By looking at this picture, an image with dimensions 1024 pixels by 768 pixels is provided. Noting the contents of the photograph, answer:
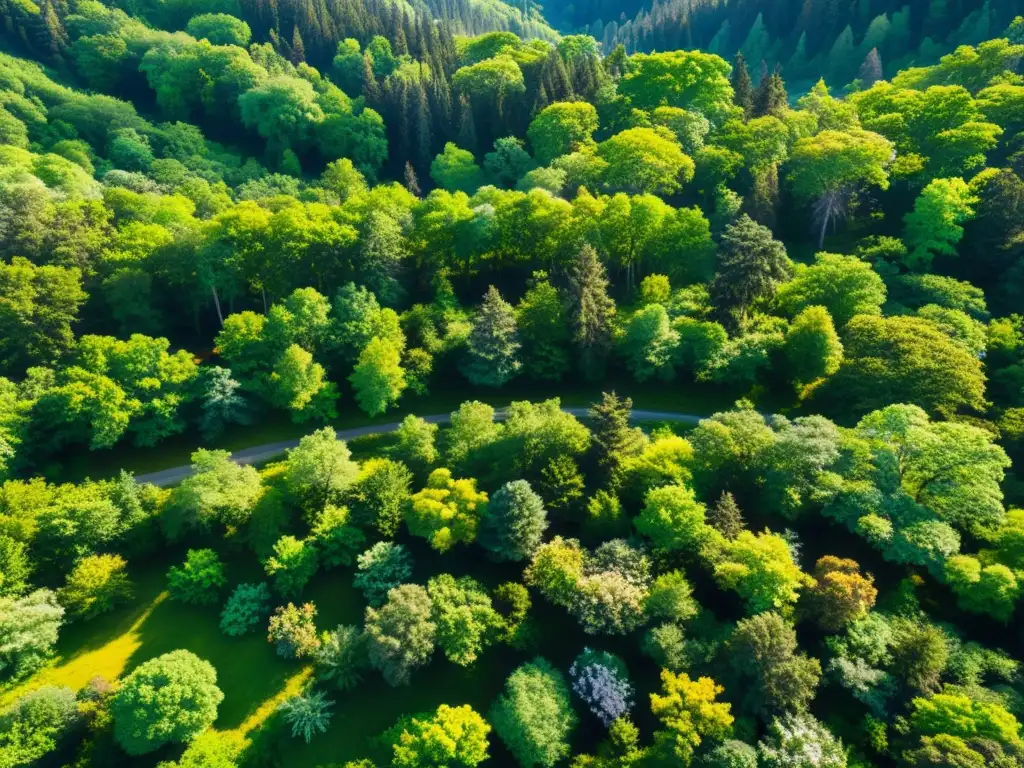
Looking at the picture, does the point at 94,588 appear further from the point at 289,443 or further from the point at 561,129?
the point at 561,129

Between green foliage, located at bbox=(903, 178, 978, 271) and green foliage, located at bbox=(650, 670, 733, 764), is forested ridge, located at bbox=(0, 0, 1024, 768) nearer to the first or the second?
green foliage, located at bbox=(650, 670, 733, 764)

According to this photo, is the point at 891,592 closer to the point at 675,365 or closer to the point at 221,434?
the point at 675,365

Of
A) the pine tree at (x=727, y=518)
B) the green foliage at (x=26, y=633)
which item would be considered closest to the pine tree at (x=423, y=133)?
the pine tree at (x=727, y=518)

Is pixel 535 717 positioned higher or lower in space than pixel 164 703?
higher

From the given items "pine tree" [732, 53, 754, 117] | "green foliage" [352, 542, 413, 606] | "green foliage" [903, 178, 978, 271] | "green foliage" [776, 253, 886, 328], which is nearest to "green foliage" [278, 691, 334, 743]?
"green foliage" [352, 542, 413, 606]

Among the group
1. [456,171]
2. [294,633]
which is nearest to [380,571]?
[294,633]

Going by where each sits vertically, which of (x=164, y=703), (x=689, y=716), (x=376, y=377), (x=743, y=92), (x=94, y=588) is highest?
(x=743, y=92)
